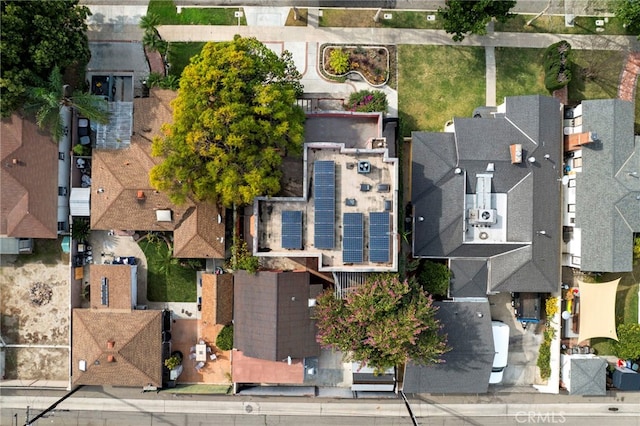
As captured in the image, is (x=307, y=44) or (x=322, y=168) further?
(x=307, y=44)

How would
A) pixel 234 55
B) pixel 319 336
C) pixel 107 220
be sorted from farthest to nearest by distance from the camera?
pixel 107 220
pixel 319 336
pixel 234 55

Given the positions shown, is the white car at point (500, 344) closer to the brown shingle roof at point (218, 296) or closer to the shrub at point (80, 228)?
the brown shingle roof at point (218, 296)

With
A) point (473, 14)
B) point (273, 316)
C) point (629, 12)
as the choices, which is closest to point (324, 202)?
point (273, 316)

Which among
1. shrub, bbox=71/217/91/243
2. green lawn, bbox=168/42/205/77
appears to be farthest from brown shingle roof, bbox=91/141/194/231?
green lawn, bbox=168/42/205/77

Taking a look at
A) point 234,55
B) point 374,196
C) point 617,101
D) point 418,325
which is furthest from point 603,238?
point 234,55

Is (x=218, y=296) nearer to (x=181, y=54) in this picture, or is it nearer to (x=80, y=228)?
(x=80, y=228)

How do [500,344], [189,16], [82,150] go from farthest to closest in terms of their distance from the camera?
[189,16]
[500,344]
[82,150]

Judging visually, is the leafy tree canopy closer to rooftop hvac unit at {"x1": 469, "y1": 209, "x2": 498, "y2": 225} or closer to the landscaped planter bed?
the landscaped planter bed

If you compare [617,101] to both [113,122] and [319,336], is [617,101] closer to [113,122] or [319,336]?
[319,336]
